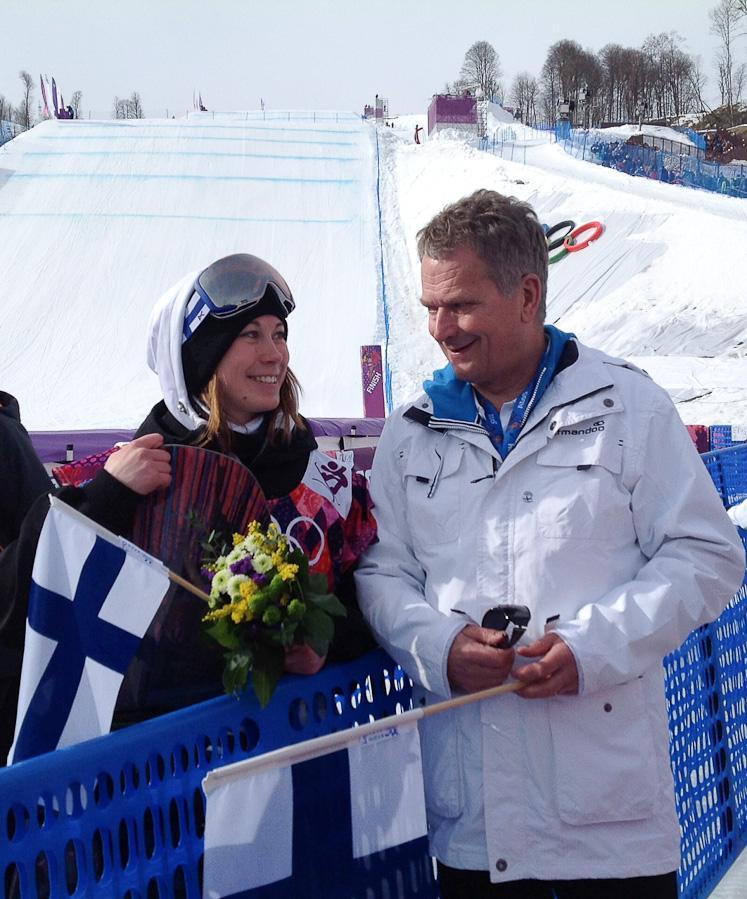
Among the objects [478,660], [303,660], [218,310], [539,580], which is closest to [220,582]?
[303,660]

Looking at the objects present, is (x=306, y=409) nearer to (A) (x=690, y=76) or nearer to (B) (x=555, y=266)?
(B) (x=555, y=266)

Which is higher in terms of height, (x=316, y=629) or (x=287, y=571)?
(x=287, y=571)

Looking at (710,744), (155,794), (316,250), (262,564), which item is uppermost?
(262,564)

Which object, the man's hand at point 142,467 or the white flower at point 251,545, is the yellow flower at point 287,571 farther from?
the man's hand at point 142,467

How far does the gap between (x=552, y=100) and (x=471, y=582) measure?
80051 mm

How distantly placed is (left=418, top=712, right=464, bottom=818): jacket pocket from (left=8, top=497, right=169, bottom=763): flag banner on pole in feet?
2.09

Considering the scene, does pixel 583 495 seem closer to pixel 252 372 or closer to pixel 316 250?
pixel 252 372

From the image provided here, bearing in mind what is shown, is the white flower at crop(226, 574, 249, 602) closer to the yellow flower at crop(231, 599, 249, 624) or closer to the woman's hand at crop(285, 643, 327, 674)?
the yellow flower at crop(231, 599, 249, 624)

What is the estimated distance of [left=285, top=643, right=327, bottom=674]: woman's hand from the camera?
1.88 meters

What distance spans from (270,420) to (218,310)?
0.29 m

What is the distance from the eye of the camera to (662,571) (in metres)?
1.89

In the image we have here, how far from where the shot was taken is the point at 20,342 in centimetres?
2089

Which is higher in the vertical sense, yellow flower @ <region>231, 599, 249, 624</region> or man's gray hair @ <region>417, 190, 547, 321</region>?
man's gray hair @ <region>417, 190, 547, 321</region>

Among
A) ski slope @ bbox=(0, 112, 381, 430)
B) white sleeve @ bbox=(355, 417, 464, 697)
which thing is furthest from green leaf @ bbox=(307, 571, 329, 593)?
ski slope @ bbox=(0, 112, 381, 430)
